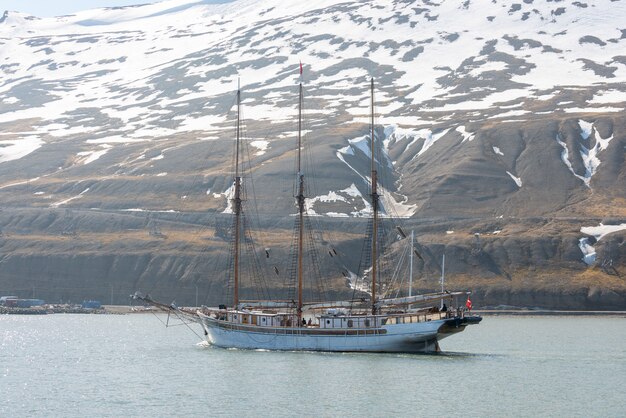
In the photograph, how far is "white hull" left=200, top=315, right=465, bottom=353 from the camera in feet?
310

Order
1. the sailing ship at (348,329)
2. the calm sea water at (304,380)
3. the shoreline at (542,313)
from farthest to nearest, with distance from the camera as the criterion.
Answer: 1. the shoreline at (542,313)
2. the sailing ship at (348,329)
3. the calm sea water at (304,380)

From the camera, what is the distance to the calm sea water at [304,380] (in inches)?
2495

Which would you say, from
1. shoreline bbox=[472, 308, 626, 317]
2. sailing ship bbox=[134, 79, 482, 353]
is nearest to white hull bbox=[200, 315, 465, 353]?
sailing ship bbox=[134, 79, 482, 353]

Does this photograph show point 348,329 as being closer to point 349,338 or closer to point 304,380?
point 349,338

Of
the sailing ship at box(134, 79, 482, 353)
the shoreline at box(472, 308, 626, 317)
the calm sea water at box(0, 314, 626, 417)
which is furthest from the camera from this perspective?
the shoreline at box(472, 308, 626, 317)

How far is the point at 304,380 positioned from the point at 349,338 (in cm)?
2071

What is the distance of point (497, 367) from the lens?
3342 inches

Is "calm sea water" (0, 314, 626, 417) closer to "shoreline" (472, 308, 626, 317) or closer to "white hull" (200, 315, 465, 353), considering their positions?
"white hull" (200, 315, 465, 353)

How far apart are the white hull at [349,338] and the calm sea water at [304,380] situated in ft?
5.93

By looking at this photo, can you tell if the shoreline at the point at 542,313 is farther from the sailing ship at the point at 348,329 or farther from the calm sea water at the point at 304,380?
the sailing ship at the point at 348,329

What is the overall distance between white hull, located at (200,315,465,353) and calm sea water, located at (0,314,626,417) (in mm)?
1808

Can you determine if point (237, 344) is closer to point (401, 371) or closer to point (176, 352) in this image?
point (176, 352)

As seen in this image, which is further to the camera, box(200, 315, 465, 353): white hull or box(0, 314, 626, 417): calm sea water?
box(200, 315, 465, 353): white hull

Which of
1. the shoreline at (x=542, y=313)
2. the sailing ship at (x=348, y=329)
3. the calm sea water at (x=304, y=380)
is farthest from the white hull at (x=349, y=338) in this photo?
the shoreline at (x=542, y=313)
